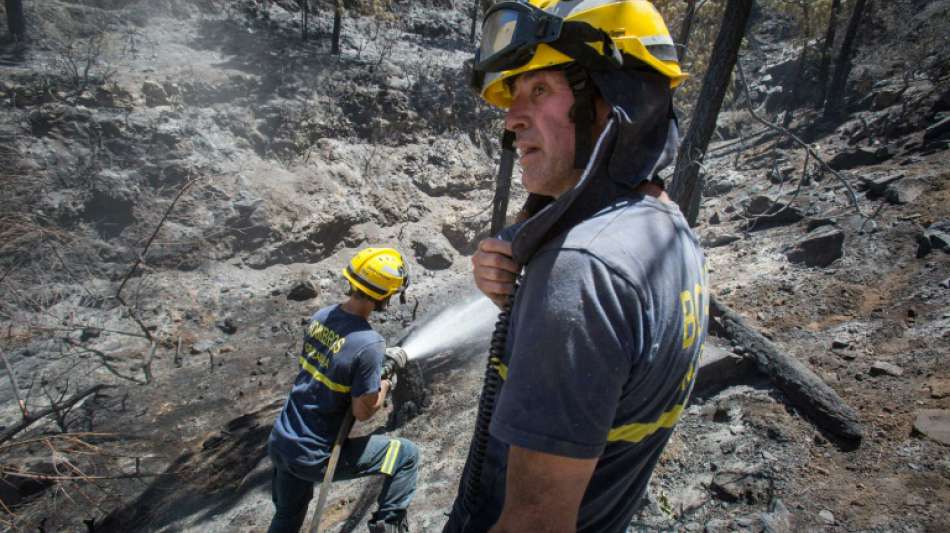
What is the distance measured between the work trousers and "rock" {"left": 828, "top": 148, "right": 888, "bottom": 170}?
491 inches

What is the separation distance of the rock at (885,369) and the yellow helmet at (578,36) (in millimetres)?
4777

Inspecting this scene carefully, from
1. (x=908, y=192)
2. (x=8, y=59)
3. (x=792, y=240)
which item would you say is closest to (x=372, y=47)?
(x=8, y=59)

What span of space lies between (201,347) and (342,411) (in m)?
5.99

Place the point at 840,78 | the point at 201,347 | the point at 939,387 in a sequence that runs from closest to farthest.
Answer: the point at 939,387 < the point at 201,347 < the point at 840,78

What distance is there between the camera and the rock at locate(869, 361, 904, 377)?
14.8 ft

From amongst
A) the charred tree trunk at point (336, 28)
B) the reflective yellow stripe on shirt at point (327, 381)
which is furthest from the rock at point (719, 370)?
the charred tree trunk at point (336, 28)

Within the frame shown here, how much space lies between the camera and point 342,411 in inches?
131

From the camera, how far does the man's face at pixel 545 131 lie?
1275mm

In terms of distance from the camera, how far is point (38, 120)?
29.4 ft

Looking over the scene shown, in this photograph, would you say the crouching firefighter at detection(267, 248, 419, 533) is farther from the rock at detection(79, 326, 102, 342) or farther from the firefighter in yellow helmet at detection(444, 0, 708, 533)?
the rock at detection(79, 326, 102, 342)

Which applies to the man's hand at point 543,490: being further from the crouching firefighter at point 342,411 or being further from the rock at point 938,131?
the rock at point 938,131

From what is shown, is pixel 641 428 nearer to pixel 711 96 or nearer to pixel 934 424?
pixel 934 424

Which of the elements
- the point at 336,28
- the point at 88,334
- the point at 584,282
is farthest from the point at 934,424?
the point at 336,28

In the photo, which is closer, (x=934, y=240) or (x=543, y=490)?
(x=543, y=490)
